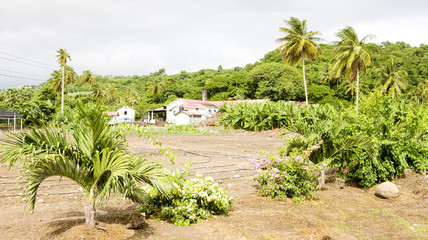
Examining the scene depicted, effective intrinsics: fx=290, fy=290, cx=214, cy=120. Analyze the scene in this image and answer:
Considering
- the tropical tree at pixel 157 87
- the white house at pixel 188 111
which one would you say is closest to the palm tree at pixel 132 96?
the tropical tree at pixel 157 87

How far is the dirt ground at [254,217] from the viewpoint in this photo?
4.45 meters

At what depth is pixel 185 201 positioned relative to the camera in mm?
5031

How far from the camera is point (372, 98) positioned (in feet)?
28.9

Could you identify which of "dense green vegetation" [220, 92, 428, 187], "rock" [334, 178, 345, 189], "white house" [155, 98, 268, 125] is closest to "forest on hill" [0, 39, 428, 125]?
"white house" [155, 98, 268, 125]

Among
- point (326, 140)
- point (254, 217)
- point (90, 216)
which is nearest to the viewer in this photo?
point (90, 216)

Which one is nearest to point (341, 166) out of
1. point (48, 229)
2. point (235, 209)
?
point (235, 209)

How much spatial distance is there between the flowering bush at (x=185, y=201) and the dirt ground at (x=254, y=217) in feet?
0.54

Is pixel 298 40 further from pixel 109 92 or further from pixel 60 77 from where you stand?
pixel 109 92

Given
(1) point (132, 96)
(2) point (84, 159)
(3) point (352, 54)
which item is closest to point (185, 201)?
(2) point (84, 159)

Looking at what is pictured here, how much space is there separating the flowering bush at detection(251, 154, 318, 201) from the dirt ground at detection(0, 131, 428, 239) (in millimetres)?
265

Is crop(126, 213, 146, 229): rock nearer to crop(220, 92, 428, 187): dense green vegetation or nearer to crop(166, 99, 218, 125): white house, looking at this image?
crop(220, 92, 428, 187): dense green vegetation

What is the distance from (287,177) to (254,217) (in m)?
1.60

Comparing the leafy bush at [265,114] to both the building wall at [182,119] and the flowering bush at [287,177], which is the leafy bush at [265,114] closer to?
the building wall at [182,119]

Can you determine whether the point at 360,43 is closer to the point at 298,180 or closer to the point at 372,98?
the point at 372,98
